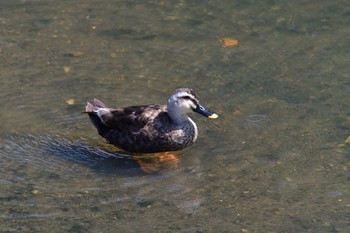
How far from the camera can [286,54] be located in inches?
460

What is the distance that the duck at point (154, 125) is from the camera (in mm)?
9539

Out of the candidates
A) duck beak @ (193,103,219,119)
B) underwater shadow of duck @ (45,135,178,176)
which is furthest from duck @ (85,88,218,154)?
underwater shadow of duck @ (45,135,178,176)

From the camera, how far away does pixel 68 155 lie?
9414 mm

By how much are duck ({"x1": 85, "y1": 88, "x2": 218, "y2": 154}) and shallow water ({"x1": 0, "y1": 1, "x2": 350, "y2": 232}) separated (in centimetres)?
21

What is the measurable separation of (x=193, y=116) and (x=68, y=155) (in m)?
1.86

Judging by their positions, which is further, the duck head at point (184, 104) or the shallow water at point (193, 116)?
the duck head at point (184, 104)

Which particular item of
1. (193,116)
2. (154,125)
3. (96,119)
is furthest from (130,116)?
(193,116)

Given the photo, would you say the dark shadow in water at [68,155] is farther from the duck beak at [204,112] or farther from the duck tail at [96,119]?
the duck beak at [204,112]

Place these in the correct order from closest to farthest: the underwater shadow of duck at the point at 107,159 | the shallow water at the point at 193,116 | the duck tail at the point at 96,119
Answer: the shallow water at the point at 193,116 → the underwater shadow of duck at the point at 107,159 → the duck tail at the point at 96,119

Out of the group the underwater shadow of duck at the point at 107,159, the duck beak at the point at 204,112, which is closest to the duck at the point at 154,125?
the duck beak at the point at 204,112

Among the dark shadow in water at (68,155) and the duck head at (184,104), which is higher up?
the duck head at (184,104)

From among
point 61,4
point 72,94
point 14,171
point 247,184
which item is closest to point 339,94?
point 247,184

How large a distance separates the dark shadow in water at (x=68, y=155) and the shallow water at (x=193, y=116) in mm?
23

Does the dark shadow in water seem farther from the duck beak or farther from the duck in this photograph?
the duck beak
